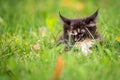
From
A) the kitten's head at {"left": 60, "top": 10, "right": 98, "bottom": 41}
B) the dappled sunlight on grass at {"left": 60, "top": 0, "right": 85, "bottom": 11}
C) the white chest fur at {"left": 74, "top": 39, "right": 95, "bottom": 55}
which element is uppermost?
the kitten's head at {"left": 60, "top": 10, "right": 98, "bottom": 41}

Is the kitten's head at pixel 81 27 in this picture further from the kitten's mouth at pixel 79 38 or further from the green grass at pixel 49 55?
the green grass at pixel 49 55

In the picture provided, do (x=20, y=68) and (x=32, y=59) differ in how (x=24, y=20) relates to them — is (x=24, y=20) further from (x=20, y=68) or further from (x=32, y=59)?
(x=20, y=68)

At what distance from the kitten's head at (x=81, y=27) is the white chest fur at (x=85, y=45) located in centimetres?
9

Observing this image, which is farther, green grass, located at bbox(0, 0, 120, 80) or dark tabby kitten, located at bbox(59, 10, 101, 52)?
dark tabby kitten, located at bbox(59, 10, 101, 52)

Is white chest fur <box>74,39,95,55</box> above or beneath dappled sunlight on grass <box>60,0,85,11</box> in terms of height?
above

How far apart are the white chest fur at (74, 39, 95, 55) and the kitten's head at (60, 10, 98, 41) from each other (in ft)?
0.28

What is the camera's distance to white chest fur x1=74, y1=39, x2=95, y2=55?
5164 mm

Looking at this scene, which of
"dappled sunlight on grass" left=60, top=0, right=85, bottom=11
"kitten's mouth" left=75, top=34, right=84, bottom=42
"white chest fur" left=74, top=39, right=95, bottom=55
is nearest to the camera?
"white chest fur" left=74, top=39, right=95, bottom=55

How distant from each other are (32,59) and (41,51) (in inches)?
7.8

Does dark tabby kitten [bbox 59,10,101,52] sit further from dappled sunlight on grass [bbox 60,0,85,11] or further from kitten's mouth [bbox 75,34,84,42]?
dappled sunlight on grass [bbox 60,0,85,11]

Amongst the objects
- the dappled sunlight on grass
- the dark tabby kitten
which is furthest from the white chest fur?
the dappled sunlight on grass

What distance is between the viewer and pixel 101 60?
469 centimetres

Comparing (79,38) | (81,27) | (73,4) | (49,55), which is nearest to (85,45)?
(79,38)

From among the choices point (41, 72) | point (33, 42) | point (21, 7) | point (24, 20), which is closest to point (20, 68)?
point (41, 72)
